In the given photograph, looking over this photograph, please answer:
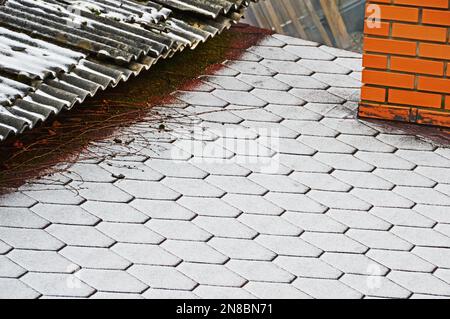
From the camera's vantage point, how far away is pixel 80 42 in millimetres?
8297

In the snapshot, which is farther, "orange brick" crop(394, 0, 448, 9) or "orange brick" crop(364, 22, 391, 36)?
"orange brick" crop(364, 22, 391, 36)

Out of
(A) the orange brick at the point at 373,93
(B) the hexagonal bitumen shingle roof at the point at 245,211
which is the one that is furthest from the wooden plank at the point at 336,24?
(A) the orange brick at the point at 373,93

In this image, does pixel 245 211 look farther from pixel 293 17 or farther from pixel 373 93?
pixel 293 17

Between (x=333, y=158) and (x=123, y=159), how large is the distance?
140 centimetres

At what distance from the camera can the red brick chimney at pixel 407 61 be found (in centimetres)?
805

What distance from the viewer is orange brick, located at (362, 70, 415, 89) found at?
324 inches

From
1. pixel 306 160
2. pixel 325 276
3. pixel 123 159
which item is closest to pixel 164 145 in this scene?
pixel 123 159

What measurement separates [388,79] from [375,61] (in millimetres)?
158

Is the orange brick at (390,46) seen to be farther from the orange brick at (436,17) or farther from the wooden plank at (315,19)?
the wooden plank at (315,19)

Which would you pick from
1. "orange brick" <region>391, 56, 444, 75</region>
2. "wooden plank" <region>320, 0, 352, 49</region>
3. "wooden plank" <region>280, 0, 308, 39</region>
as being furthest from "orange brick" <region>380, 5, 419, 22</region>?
"wooden plank" <region>320, 0, 352, 49</region>

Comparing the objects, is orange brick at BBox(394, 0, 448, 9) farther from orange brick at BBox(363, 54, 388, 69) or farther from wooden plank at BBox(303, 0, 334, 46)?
wooden plank at BBox(303, 0, 334, 46)

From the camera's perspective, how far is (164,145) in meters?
7.88

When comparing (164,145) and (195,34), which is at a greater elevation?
(195,34)
